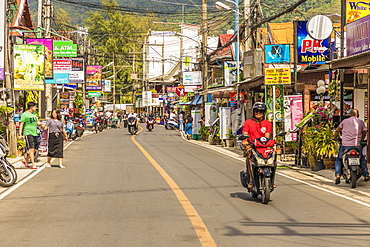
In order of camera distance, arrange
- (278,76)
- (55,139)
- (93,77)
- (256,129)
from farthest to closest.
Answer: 1. (93,77)
2. (278,76)
3. (55,139)
4. (256,129)

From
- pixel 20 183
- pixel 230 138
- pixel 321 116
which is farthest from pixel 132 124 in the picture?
pixel 20 183

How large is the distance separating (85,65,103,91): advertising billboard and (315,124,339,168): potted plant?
42238 mm

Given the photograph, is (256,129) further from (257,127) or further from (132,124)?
(132,124)

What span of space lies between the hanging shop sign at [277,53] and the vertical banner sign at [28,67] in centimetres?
941

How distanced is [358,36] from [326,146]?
10.3 ft

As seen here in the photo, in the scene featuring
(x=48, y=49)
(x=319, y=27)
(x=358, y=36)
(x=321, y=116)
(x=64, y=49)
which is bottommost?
(x=321, y=116)

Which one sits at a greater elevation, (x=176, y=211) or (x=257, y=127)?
(x=257, y=127)

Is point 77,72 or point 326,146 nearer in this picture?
point 326,146

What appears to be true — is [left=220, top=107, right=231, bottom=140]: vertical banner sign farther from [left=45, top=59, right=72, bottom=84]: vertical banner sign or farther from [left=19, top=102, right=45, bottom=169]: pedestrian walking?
[left=19, top=102, right=45, bottom=169]: pedestrian walking

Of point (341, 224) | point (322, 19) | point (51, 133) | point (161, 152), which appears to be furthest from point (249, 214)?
point (161, 152)

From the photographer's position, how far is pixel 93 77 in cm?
5719

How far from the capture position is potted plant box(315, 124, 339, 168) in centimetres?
1630

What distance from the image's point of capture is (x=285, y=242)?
284 inches

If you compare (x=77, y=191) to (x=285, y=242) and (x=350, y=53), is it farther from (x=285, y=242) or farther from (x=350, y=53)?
(x=350, y=53)
